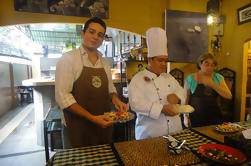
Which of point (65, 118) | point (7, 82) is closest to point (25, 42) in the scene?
point (7, 82)

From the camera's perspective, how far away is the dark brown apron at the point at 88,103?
4.59 feet

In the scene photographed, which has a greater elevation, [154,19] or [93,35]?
[154,19]

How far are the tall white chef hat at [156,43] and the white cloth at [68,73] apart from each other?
1.84 ft

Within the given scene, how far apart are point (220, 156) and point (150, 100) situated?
0.69 m

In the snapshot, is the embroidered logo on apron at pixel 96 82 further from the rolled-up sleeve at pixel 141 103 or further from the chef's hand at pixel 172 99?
the chef's hand at pixel 172 99

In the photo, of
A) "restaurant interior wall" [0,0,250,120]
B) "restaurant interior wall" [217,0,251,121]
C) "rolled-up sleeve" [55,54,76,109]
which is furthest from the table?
"restaurant interior wall" [217,0,251,121]

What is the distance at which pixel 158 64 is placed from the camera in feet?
4.78

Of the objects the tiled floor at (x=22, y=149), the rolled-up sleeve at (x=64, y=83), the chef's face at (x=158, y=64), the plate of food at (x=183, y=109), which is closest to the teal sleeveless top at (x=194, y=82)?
the chef's face at (x=158, y=64)

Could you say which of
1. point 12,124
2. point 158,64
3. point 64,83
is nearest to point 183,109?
point 158,64

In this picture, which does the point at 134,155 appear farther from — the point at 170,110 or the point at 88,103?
the point at 88,103

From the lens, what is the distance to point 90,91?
1.43 metres

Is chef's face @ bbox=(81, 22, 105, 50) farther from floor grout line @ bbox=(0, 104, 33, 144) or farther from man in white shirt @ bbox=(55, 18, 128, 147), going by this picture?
floor grout line @ bbox=(0, 104, 33, 144)

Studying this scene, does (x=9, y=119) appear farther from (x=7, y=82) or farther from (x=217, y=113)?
(x=217, y=113)

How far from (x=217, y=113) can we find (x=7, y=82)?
6.36 m
